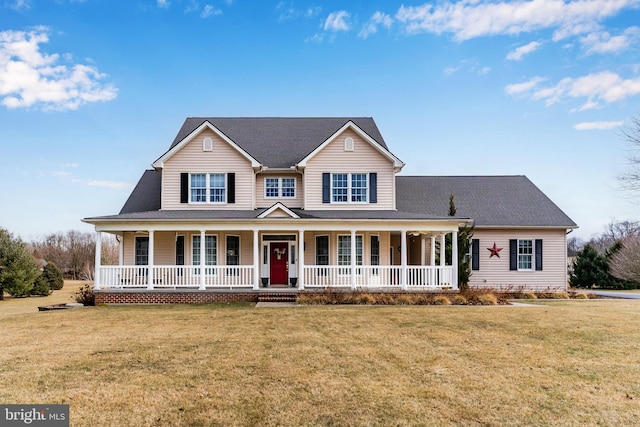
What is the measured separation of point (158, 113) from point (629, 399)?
2472 centimetres

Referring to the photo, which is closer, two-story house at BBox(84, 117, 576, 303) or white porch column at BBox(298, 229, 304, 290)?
two-story house at BBox(84, 117, 576, 303)

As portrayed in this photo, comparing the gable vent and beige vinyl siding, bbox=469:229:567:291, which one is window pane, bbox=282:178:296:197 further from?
beige vinyl siding, bbox=469:229:567:291

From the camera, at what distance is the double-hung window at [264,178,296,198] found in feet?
71.4

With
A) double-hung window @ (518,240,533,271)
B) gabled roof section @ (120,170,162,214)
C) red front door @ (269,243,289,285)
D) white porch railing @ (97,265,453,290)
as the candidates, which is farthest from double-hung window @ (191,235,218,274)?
double-hung window @ (518,240,533,271)

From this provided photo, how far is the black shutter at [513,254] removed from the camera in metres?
22.6

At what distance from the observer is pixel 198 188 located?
818 inches

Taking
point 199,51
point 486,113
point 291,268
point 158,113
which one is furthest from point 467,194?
point 158,113

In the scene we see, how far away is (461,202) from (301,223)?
1032cm

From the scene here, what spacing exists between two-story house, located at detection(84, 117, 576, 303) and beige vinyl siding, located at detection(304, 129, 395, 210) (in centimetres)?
5

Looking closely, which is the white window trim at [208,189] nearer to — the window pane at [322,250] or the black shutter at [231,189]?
the black shutter at [231,189]

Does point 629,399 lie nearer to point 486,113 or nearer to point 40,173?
point 486,113

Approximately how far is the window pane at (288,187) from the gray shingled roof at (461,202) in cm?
124

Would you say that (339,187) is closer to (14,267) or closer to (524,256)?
(524,256)

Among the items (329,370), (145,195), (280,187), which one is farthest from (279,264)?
(329,370)
